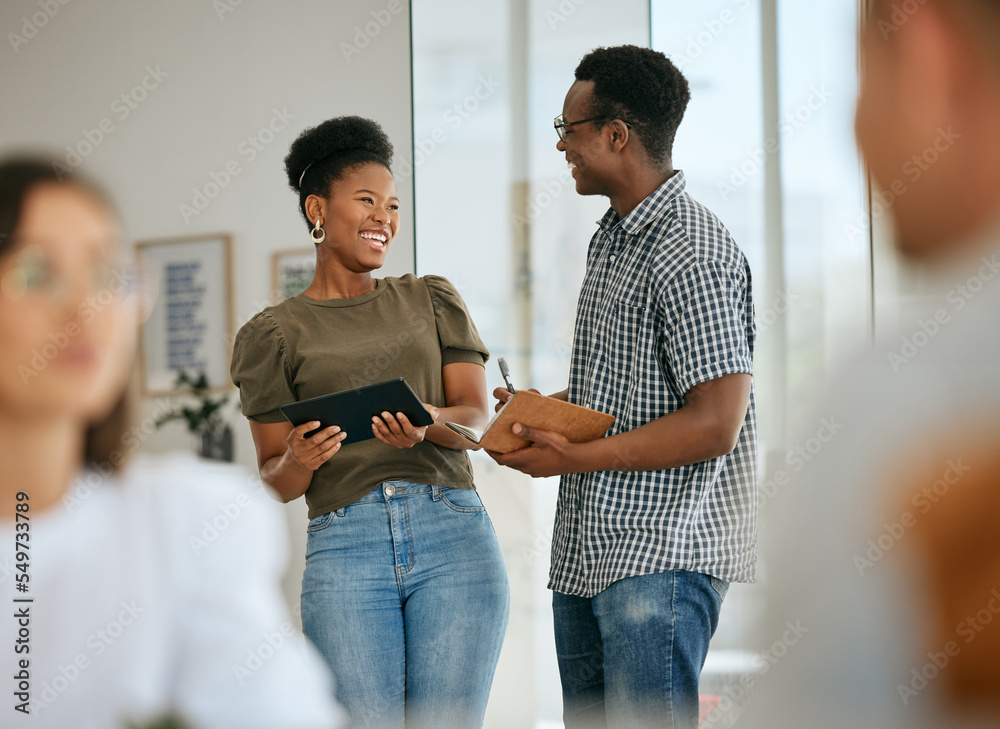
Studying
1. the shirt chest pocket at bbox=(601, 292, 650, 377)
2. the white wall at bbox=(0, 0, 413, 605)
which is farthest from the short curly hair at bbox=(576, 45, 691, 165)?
the white wall at bbox=(0, 0, 413, 605)

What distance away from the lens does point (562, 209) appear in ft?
8.06

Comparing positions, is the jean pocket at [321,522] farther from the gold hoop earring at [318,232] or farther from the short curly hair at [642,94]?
the short curly hair at [642,94]

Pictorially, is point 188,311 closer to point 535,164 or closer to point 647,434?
point 535,164

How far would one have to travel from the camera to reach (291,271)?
3.54 meters

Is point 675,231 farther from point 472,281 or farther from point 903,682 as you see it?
point 472,281

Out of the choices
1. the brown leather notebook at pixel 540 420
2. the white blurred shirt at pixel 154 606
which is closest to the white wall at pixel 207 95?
the brown leather notebook at pixel 540 420

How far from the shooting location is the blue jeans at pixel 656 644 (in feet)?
4.22

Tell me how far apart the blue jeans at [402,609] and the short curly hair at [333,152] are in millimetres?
Result: 595

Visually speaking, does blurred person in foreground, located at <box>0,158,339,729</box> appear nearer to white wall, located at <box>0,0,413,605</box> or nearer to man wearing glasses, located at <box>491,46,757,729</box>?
man wearing glasses, located at <box>491,46,757,729</box>

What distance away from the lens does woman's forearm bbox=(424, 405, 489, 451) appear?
1544mm

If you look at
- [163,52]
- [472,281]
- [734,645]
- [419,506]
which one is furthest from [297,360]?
[163,52]

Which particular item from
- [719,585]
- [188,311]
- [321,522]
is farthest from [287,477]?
[188,311]

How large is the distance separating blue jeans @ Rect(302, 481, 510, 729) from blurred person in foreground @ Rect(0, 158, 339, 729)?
0.81 meters

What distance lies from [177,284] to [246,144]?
26.3 inches
